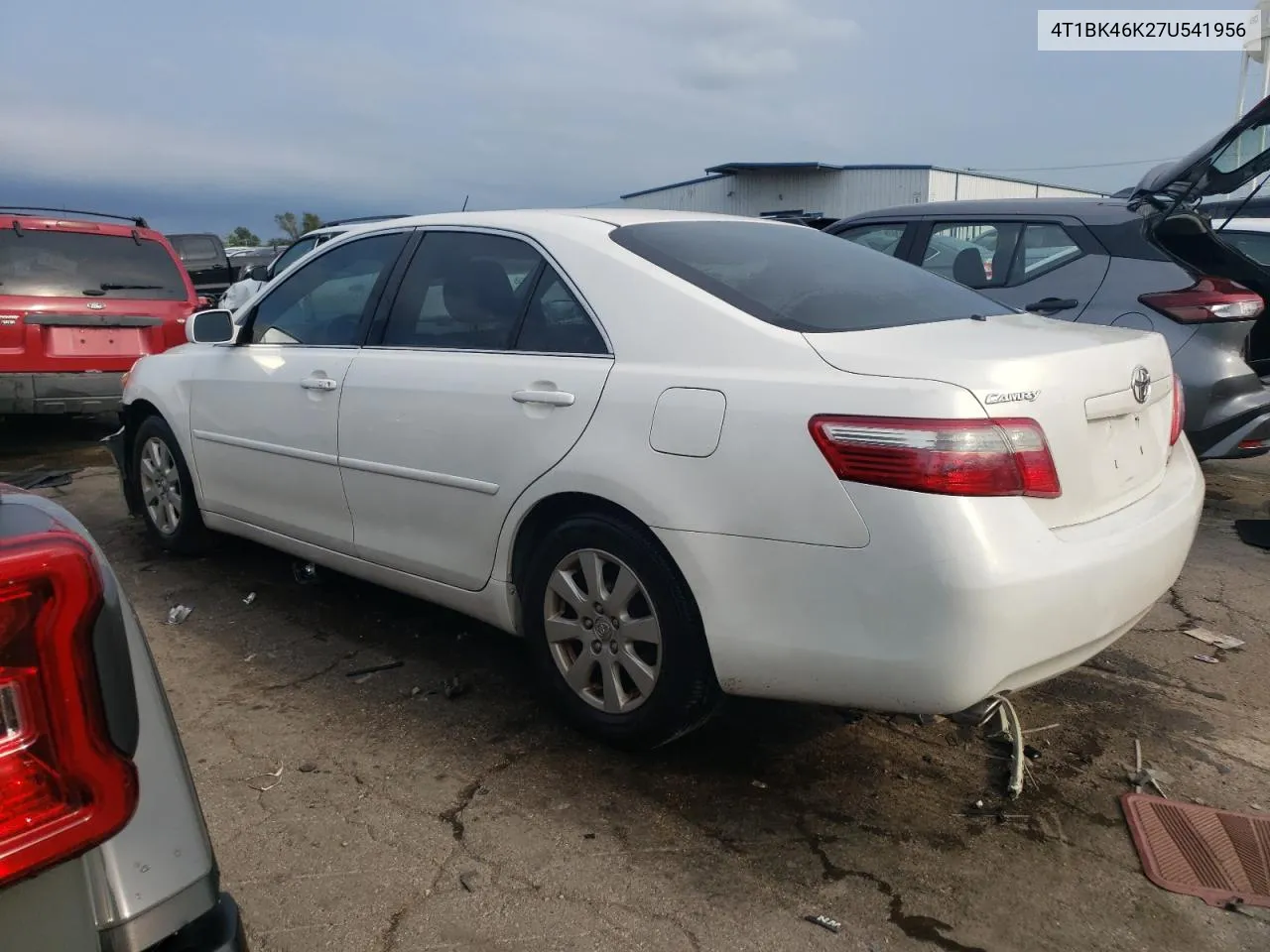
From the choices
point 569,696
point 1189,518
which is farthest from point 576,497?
point 1189,518

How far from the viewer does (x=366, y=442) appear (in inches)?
147

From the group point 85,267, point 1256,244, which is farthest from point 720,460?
point 85,267

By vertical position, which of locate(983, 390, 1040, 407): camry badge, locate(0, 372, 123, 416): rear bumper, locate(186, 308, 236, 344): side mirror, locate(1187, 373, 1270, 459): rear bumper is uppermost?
locate(186, 308, 236, 344): side mirror

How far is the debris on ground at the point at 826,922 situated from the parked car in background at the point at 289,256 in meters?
7.20

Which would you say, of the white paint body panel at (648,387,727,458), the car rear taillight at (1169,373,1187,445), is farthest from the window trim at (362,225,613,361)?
the car rear taillight at (1169,373,1187,445)

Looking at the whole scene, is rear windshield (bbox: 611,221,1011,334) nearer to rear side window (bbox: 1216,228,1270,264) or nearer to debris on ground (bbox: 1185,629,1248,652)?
debris on ground (bbox: 1185,629,1248,652)

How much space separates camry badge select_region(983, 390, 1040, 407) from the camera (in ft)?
8.14

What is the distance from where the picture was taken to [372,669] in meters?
3.89

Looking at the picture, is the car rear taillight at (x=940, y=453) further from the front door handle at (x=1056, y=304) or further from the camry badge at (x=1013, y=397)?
the front door handle at (x=1056, y=304)

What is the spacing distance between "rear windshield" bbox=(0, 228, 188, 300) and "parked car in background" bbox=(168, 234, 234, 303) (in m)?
5.55

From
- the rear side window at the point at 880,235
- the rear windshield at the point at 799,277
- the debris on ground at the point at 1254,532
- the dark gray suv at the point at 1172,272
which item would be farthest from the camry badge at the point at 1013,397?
the rear side window at the point at 880,235

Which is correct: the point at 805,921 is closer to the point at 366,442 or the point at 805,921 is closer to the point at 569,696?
the point at 569,696

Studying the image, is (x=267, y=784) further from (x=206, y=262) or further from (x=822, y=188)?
(x=822, y=188)

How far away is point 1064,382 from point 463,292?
6.52 ft
